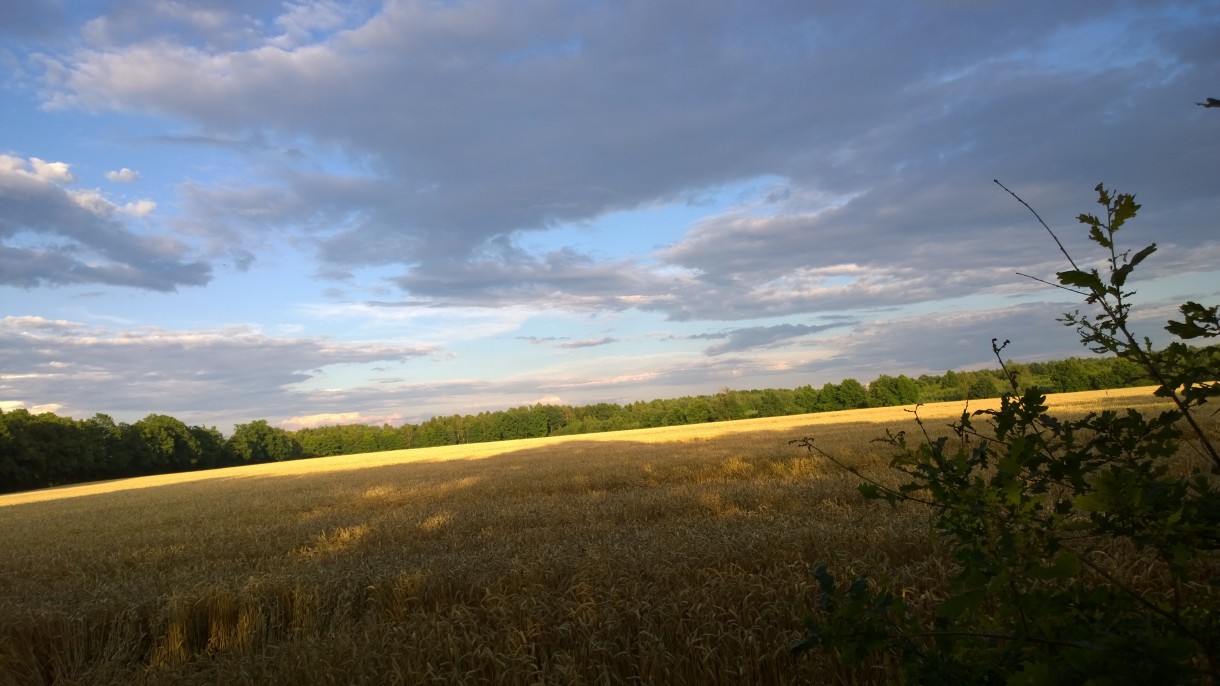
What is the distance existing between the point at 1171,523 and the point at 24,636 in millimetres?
8777

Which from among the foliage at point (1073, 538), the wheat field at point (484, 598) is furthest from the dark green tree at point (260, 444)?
the foliage at point (1073, 538)

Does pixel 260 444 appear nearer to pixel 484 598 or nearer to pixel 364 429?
pixel 364 429

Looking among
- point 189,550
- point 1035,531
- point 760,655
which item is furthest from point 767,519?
point 189,550

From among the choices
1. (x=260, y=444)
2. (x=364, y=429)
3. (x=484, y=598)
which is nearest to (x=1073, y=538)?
(x=484, y=598)

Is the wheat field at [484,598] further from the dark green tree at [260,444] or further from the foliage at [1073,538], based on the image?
the dark green tree at [260,444]

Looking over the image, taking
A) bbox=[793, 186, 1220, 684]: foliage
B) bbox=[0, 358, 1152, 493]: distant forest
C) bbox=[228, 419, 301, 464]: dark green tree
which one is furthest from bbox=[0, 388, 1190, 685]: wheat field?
bbox=[228, 419, 301, 464]: dark green tree

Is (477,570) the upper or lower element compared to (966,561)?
lower

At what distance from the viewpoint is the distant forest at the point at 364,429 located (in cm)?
7081

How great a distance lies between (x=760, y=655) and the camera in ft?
13.9

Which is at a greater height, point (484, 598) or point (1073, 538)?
point (1073, 538)

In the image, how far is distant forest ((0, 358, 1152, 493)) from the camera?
232 feet

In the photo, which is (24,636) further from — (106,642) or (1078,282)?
(1078,282)

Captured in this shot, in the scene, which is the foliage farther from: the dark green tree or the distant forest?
the dark green tree

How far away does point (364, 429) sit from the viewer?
133 metres
